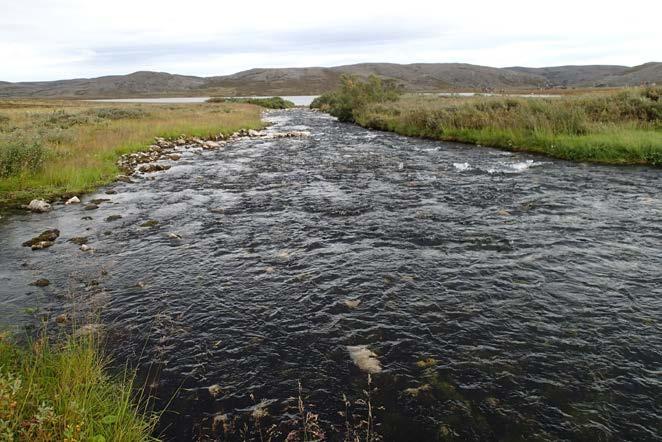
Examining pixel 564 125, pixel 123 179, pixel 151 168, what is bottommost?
pixel 123 179

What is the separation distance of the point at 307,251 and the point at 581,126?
18.2m

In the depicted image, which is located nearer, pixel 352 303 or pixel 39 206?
pixel 352 303

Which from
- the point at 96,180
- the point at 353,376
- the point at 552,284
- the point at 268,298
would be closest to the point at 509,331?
the point at 552,284

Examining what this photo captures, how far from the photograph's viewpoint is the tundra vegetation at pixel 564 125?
59.9ft

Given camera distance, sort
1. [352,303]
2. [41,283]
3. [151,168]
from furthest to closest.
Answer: [151,168] → [41,283] → [352,303]

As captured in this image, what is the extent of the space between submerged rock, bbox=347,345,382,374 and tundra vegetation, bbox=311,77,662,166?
1684 cm

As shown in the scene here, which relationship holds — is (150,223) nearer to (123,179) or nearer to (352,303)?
(123,179)

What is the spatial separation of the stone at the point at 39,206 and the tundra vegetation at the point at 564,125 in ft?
68.2

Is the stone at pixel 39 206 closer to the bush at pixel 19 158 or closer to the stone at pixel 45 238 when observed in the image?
the stone at pixel 45 238

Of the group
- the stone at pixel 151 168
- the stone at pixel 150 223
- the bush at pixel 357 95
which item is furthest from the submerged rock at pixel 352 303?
the bush at pixel 357 95

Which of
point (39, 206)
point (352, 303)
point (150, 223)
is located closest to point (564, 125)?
point (352, 303)

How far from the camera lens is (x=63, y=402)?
3.98 metres

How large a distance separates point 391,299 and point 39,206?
11.9 m

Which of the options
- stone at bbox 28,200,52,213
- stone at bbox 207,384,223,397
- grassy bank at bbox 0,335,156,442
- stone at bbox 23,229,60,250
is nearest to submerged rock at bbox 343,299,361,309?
stone at bbox 207,384,223,397
